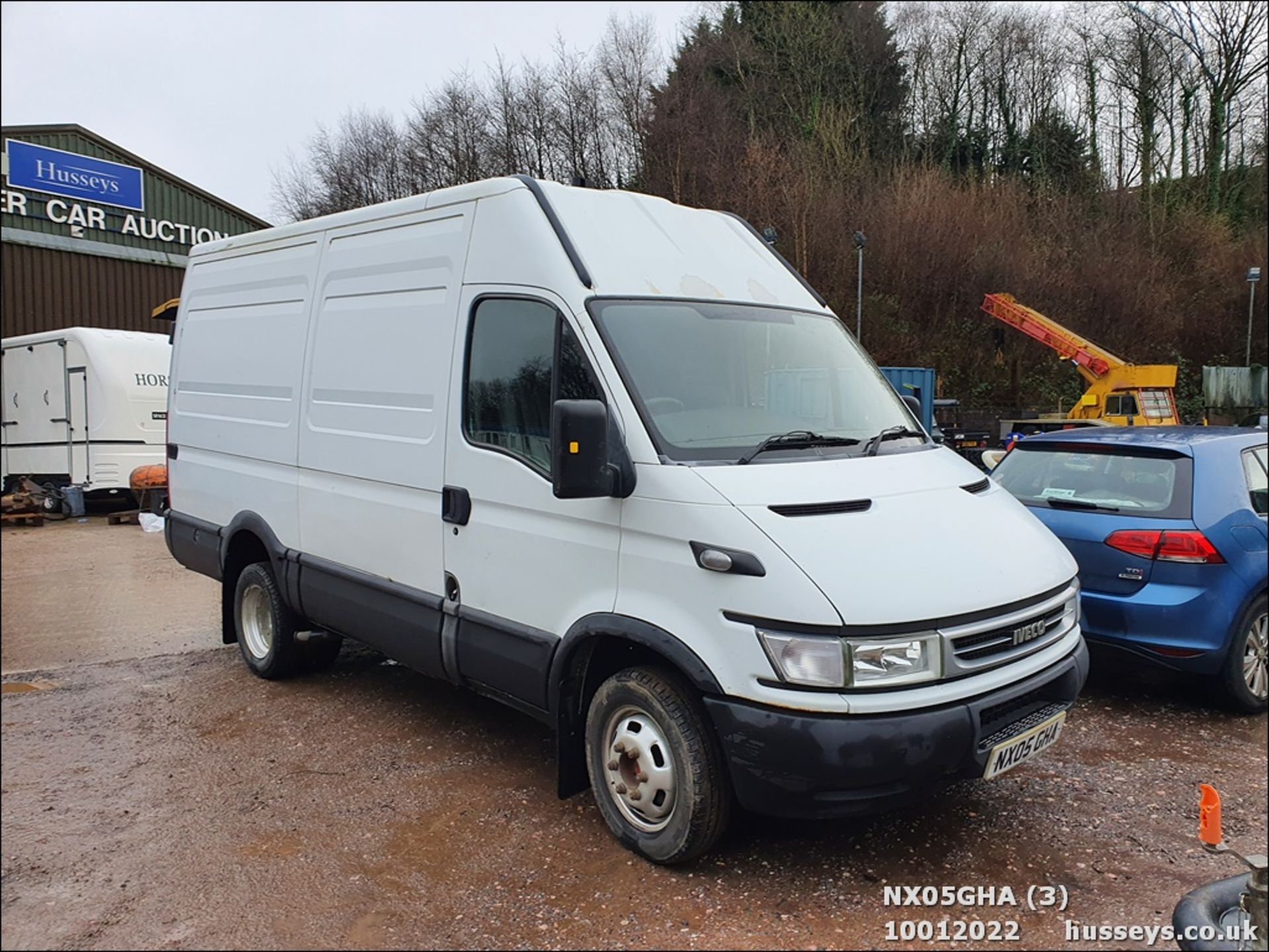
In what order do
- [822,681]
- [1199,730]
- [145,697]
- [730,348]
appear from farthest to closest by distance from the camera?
1. [145,697]
2. [1199,730]
3. [730,348]
4. [822,681]

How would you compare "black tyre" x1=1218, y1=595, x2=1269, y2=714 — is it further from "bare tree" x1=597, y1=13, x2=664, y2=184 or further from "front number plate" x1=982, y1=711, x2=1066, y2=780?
"bare tree" x1=597, y1=13, x2=664, y2=184

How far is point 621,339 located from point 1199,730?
3780 millimetres

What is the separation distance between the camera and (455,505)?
4.25m

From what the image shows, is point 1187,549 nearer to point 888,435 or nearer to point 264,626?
point 888,435

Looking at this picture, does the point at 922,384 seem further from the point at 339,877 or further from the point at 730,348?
the point at 339,877

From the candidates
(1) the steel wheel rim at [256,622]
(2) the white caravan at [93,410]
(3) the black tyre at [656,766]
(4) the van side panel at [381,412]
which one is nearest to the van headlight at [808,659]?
(3) the black tyre at [656,766]

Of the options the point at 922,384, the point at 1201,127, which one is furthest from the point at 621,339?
the point at 1201,127

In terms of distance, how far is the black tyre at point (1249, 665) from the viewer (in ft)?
15.9

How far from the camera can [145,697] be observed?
5.65 metres

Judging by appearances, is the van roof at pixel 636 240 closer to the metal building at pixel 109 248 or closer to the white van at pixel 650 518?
the white van at pixel 650 518

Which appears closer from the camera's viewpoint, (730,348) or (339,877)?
(339,877)

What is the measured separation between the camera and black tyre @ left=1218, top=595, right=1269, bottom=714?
4844 millimetres

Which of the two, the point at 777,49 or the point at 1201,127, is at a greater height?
the point at 777,49

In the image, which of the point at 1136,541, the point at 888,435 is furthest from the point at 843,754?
the point at 1136,541
